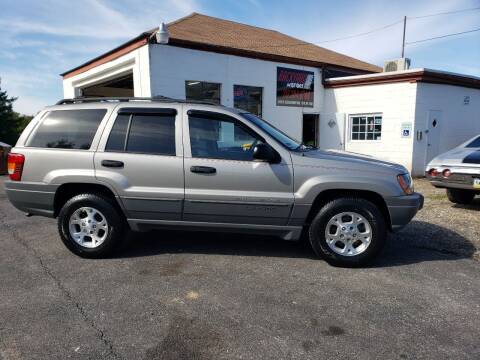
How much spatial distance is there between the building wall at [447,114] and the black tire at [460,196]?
545 cm

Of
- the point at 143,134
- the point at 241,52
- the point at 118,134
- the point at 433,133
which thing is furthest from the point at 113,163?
the point at 433,133

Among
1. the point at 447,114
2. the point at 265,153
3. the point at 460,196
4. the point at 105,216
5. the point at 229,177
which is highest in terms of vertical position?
the point at 447,114

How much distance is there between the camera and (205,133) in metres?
4.24

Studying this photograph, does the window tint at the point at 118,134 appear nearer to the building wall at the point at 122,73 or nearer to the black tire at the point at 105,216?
the black tire at the point at 105,216

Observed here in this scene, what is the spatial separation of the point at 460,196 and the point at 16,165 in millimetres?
7620

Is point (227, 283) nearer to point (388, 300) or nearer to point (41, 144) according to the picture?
point (388, 300)

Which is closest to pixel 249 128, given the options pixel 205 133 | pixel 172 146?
pixel 205 133

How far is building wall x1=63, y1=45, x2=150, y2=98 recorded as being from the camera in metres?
10.7

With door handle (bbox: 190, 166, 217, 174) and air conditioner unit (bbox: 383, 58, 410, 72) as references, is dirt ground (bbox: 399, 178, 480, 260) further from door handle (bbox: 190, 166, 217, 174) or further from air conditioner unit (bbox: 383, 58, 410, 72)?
air conditioner unit (bbox: 383, 58, 410, 72)

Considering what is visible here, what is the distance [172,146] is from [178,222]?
92 centimetres

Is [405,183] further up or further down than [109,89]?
further down

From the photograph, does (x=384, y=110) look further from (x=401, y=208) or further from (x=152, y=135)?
(x=152, y=135)

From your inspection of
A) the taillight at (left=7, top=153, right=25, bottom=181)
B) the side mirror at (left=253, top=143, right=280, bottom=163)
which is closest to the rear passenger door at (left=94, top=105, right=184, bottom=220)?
the side mirror at (left=253, top=143, right=280, bottom=163)

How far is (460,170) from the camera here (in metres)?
6.02
